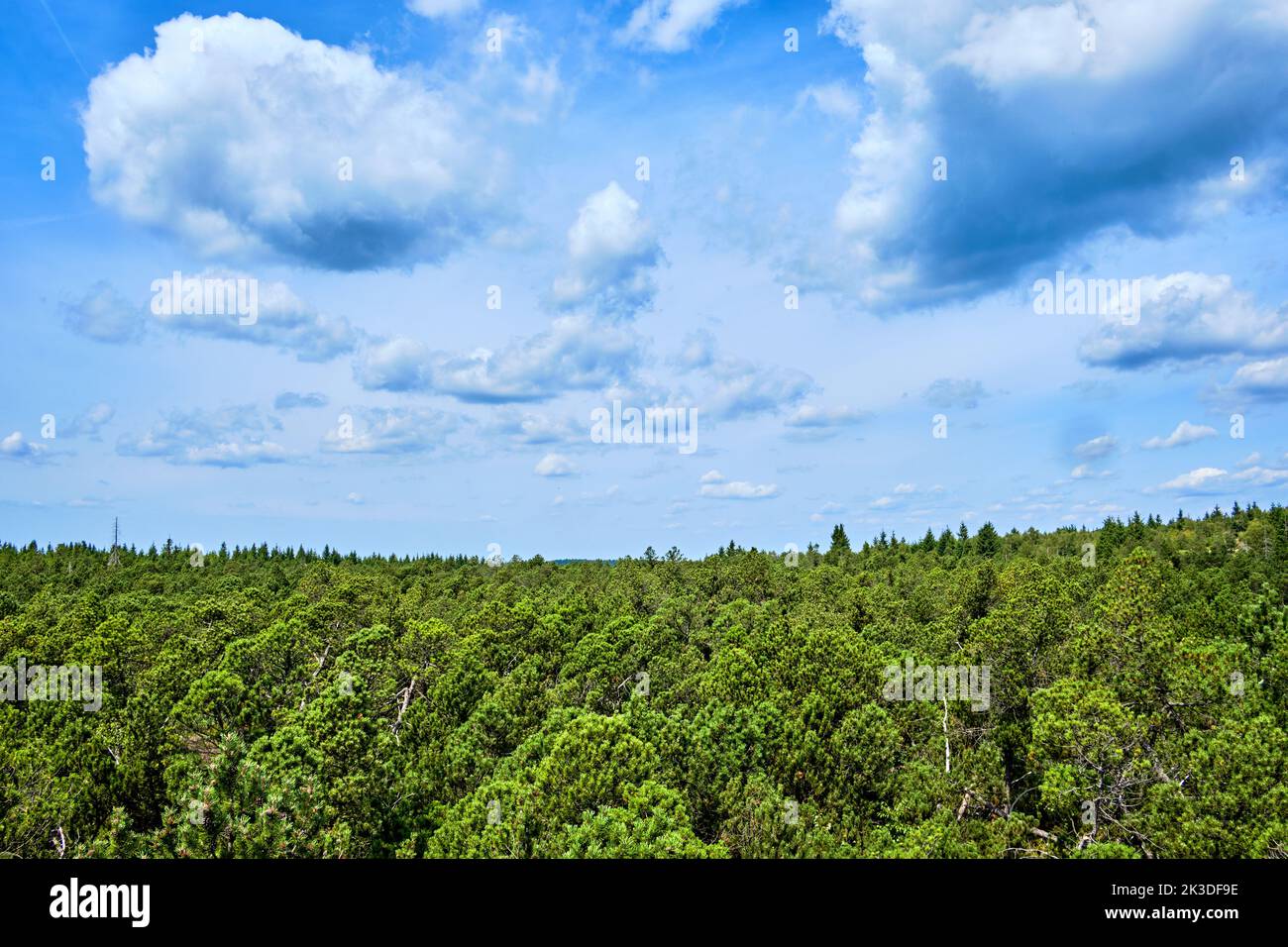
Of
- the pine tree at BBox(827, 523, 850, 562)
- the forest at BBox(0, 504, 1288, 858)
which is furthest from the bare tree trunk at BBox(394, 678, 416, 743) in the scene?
the pine tree at BBox(827, 523, 850, 562)

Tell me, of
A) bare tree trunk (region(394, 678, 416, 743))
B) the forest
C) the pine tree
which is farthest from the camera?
the pine tree

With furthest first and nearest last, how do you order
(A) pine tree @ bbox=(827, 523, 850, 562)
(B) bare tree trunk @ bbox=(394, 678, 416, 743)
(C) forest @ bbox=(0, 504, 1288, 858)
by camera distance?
(A) pine tree @ bbox=(827, 523, 850, 562), (B) bare tree trunk @ bbox=(394, 678, 416, 743), (C) forest @ bbox=(0, 504, 1288, 858)

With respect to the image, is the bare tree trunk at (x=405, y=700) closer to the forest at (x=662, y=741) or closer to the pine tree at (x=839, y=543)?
the forest at (x=662, y=741)

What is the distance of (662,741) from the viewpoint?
30016 mm

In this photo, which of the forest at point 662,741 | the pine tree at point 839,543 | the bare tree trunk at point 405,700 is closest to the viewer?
the forest at point 662,741

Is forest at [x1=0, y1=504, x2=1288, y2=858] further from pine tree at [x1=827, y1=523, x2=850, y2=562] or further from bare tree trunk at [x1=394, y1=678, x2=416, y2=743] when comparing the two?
pine tree at [x1=827, y1=523, x2=850, y2=562]

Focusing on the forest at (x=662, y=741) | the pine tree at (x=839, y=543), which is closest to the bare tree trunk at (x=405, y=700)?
the forest at (x=662, y=741)

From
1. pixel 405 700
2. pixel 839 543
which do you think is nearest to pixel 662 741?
pixel 405 700

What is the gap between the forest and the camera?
2277 cm

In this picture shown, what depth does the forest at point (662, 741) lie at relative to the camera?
2277 cm

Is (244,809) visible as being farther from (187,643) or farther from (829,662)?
(829,662)
